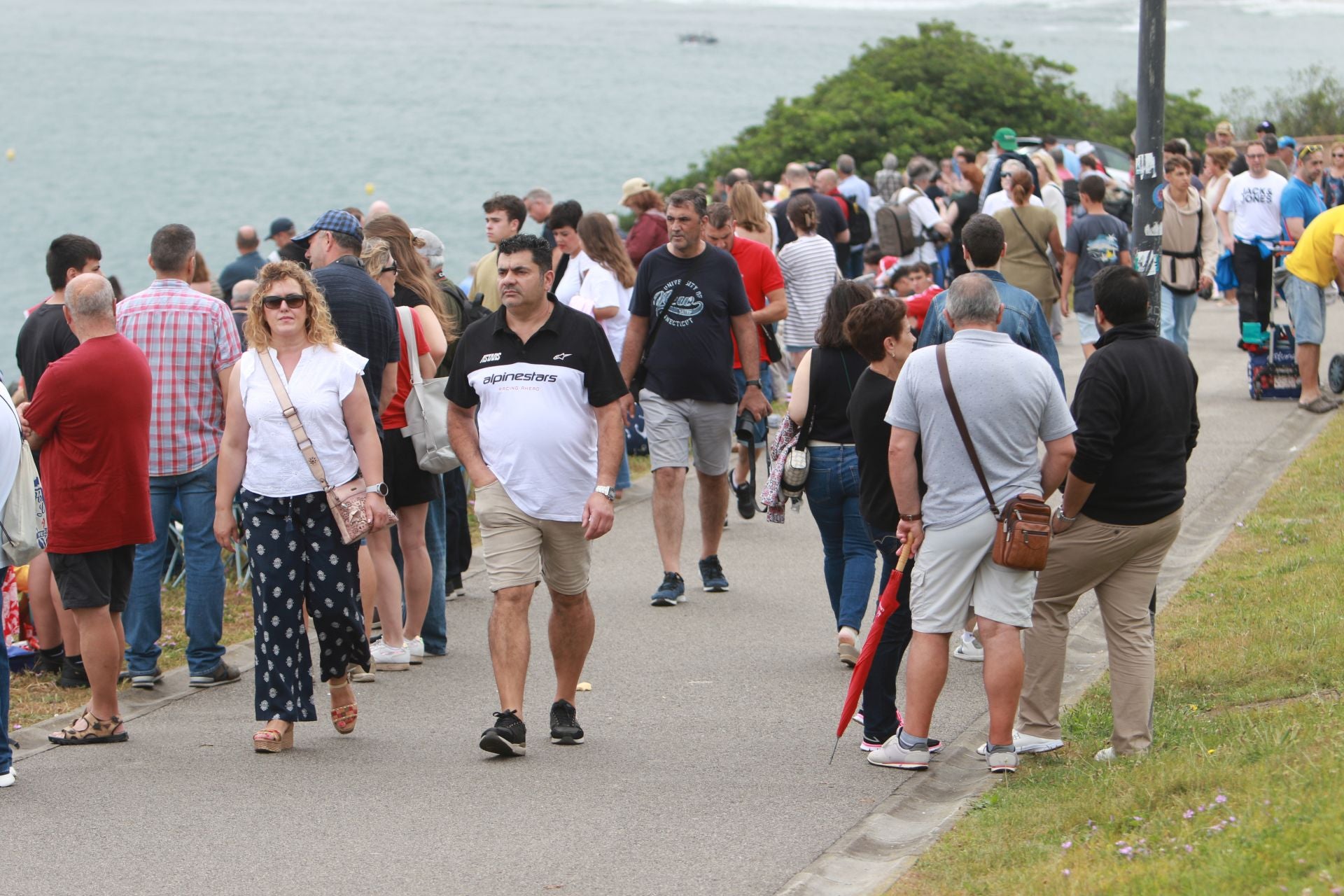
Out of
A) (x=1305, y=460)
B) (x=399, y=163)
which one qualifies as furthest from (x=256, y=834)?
(x=399, y=163)

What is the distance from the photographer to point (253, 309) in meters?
6.47

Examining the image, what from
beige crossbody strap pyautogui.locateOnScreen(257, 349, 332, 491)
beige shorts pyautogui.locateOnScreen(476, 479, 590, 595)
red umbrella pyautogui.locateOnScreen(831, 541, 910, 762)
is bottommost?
red umbrella pyautogui.locateOnScreen(831, 541, 910, 762)

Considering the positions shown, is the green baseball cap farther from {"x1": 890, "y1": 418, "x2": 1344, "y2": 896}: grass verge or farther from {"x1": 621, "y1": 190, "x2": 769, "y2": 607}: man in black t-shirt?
{"x1": 890, "y1": 418, "x2": 1344, "y2": 896}: grass verge

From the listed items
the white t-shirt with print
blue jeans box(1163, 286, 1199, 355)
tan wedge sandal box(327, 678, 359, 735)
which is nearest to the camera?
tan wedge sandal box(327, 678, 359, 735)

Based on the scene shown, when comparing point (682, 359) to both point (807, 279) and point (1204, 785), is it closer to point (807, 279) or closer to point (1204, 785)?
point (807, 279)

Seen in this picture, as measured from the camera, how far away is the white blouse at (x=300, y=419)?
251 inches

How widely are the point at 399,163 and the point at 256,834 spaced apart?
77827 mm

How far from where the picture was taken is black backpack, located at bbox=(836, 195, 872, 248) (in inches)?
733

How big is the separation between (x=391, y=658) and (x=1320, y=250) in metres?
7.55

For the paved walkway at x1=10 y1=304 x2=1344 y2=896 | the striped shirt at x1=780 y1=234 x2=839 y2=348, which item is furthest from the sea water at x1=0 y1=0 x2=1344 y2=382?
the paved walkway at x1=10 y1=304 x2=1344 y2=896

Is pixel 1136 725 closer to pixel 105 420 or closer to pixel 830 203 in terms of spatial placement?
pixel 105 420

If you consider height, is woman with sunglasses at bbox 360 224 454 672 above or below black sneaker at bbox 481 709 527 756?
above

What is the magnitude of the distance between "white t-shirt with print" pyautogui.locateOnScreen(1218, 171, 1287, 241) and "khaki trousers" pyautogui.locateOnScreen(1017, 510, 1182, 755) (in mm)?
9312

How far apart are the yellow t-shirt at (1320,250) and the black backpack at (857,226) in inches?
283
